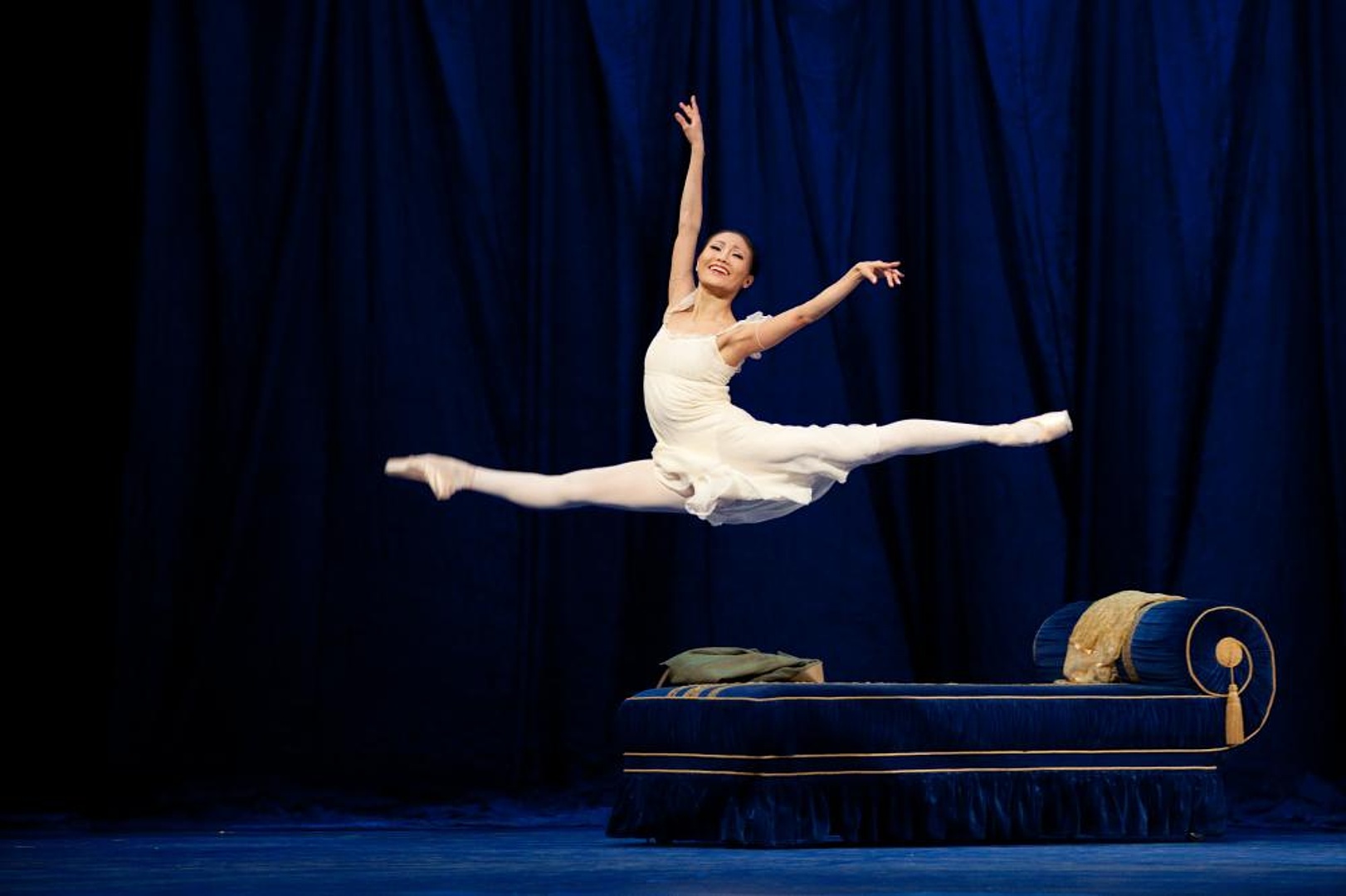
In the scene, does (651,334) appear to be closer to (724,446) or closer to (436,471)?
(724,446)

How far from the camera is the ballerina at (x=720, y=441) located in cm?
461

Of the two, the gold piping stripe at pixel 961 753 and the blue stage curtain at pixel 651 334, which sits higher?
the blue stage curtain at pixel 651 334

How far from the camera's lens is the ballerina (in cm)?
461

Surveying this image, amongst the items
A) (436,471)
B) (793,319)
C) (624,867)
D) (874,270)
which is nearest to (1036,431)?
(874,270)

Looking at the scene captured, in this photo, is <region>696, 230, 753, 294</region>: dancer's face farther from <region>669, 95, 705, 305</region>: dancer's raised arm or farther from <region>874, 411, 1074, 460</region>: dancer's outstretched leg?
<region>874, 411, 1074, 460</region>: dancer's outstretched leg

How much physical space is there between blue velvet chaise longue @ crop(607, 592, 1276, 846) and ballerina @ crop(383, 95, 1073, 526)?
1.83ft

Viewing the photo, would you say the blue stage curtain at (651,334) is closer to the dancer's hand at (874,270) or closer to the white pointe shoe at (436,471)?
the white pointe shoe at (436,471)

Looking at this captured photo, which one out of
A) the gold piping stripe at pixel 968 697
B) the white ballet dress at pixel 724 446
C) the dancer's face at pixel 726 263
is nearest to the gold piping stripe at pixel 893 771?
the gold piping stripe at pixel 968 697

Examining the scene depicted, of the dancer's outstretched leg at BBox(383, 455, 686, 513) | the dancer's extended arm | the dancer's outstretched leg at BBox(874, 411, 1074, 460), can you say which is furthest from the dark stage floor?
the dancer's extended arm

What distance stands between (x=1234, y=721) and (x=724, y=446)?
59.3 inches

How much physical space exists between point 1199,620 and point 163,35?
155 inches

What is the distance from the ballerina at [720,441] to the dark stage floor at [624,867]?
95 centimetres

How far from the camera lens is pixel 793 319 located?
15.4 ft

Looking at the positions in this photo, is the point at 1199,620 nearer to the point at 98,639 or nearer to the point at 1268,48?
the point at 1268,48
